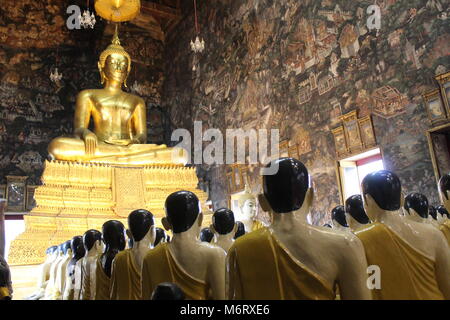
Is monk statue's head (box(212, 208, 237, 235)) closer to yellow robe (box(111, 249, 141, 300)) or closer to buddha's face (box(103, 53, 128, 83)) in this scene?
yellow robe (box(111, 249, 141, 300))

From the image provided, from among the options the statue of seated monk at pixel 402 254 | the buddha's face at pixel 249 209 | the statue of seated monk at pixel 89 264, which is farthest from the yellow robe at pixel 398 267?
the buddha's face at pixel 249 209

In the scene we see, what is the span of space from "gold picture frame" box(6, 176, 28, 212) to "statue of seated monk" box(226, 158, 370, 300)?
10.9 m

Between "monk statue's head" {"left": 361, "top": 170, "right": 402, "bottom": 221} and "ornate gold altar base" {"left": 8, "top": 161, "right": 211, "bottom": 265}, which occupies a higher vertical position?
"ornate gold altar base" {"left": 8, "top": 161, "right": 211, "bottom": 265}

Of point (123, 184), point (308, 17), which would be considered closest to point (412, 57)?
point (308, 17)

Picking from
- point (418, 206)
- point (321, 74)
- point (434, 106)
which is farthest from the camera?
point (321, 74)

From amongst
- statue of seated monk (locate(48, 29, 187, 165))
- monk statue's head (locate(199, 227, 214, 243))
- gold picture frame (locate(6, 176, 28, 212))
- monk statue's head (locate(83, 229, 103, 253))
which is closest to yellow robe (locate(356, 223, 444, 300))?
monk statue's head (locate(199, 227, 214, 243))

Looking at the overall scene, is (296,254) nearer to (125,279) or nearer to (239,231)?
(125,279)

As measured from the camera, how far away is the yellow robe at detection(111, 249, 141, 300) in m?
2.06

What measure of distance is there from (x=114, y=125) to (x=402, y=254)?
8.08 metres

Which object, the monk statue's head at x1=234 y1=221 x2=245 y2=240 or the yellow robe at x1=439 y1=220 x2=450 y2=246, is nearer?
the yellow robe at x1=439 y1=220 x2=450 y2=246

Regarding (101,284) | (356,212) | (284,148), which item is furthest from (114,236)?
(284,148)

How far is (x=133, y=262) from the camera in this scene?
2102 mm

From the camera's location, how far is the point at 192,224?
171 cm

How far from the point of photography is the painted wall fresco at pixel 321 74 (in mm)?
6129
